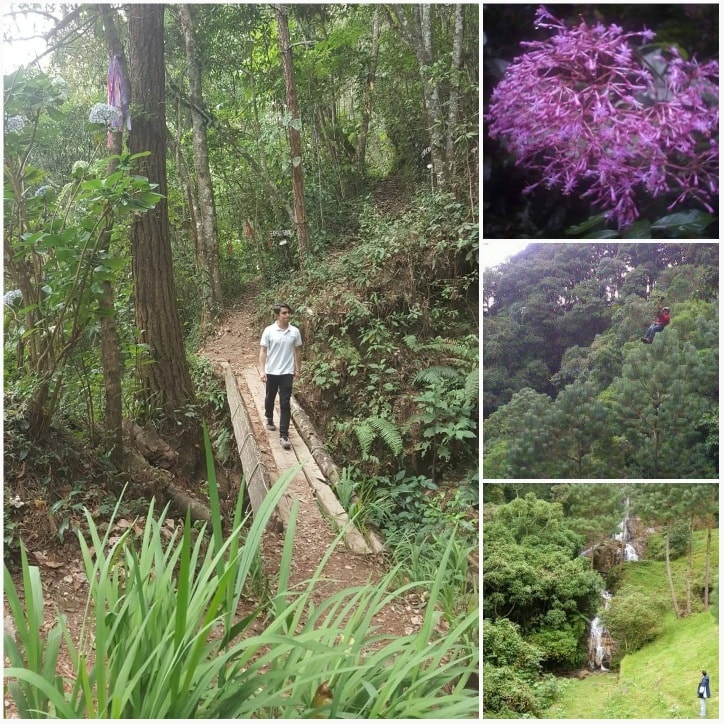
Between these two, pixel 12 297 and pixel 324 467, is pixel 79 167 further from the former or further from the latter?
pixel 324 467

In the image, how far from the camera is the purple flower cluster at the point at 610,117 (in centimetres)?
175

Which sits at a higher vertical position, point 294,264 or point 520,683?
point 294,264

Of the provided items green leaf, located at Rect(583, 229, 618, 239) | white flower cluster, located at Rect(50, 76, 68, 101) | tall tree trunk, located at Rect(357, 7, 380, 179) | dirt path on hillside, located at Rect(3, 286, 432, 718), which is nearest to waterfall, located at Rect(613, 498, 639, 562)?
dirt path on hillside, located at Rect(3, 286, 432, 718)

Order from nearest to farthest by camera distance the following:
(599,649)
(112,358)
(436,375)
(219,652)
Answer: (219,652), (599,649), (436,375), (112,358)

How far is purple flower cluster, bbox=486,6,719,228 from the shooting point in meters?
1.75

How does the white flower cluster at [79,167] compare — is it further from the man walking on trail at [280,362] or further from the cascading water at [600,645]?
Answer: the cascading water at [600,645]

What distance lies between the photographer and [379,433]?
196 cm

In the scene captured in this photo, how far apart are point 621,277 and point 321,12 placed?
1.39 m

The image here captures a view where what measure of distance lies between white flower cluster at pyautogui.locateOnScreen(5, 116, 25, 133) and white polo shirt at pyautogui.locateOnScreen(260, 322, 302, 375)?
113cm

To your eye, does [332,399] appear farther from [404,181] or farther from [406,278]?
[404,181]

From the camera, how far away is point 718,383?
1.85 m

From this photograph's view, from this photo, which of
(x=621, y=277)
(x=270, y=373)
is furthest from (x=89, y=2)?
(x=621, y=277)

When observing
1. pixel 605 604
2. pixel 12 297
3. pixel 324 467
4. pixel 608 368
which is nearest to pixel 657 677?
pixel 605 604

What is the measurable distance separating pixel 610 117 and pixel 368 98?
2.86 feet
